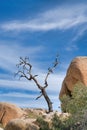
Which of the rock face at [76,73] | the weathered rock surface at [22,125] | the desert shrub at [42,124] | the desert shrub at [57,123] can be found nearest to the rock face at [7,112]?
the rock face at [76,73]

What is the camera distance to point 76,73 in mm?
39438

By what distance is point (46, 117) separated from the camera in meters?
26.8

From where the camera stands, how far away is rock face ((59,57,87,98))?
39.2m

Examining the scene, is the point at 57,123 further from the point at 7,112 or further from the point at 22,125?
the point at 7,112

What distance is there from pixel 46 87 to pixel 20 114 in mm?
6702

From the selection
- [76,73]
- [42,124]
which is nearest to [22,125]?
[42,124]

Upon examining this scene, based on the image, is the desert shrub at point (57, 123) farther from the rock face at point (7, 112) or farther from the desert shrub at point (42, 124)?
the rock face at point (7, 112)

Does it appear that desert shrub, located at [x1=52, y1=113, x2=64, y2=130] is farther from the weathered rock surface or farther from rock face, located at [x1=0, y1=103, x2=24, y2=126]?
rock face, located at [x1=0, y1=103, x2=24, y2=126]

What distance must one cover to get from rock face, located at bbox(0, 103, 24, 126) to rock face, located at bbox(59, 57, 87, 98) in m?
4.61

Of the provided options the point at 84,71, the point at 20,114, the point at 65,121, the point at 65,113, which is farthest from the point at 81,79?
the point at 65,121

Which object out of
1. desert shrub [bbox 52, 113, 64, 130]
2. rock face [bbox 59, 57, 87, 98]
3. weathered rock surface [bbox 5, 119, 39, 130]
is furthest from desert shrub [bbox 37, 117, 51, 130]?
rock face [bbox 59, 57, 87, 98]

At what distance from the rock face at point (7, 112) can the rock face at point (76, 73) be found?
4.61 metres

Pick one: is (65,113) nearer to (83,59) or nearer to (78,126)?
(78,126)

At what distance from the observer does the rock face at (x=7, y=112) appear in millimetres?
40031
